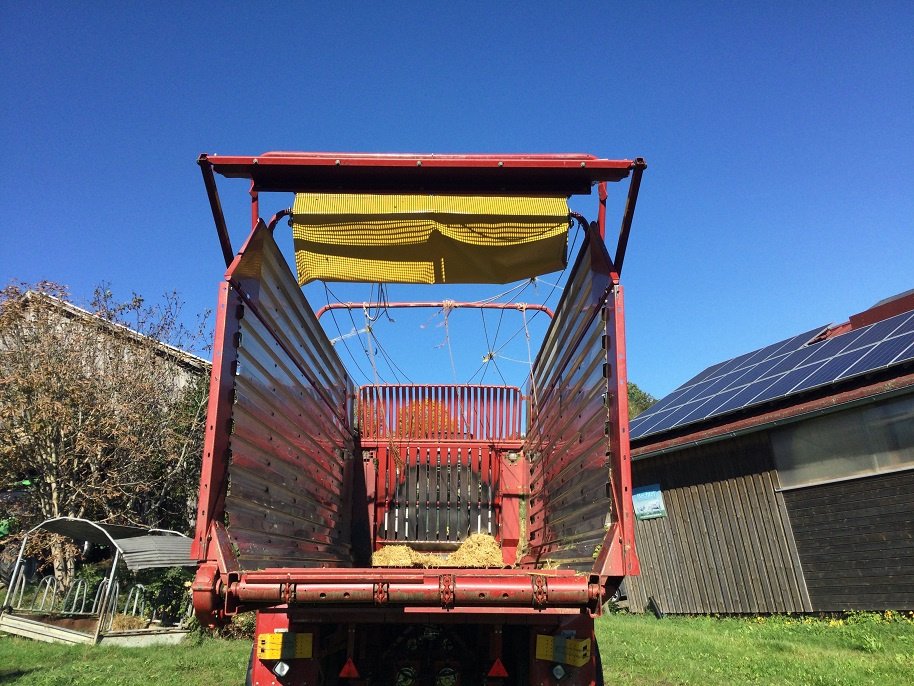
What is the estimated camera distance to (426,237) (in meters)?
4.36

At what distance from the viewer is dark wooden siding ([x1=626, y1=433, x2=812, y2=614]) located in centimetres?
1076

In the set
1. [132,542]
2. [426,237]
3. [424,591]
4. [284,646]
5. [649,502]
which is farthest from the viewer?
[649,502]

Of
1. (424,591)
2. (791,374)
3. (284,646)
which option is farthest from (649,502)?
(424,591)

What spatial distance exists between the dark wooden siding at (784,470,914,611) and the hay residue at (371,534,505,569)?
6.25 m

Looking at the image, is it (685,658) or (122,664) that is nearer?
(685,658)

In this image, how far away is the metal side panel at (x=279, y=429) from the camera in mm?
3432

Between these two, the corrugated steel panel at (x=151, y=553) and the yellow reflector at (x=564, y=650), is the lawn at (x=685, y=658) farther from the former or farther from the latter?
the yellow reflector at (x=564, y=650)

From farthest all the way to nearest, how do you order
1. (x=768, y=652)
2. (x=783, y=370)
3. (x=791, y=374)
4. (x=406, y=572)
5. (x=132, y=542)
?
(x=783, y=370) → (x=791, y=374) → (x=132, y=542) → (x=768, y=652) → (x=406, y=572)

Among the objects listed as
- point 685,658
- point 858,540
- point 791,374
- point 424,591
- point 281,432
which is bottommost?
point 685,658

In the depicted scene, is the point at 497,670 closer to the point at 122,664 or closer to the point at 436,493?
the point at 436,493

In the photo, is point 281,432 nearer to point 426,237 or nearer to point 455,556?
point 426,237

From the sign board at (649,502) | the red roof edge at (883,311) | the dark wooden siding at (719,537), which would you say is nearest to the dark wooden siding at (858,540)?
the dark wooden siding at (719,537)

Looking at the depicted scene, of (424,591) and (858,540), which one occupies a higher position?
(858,540)

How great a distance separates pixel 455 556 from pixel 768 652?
446 cm
